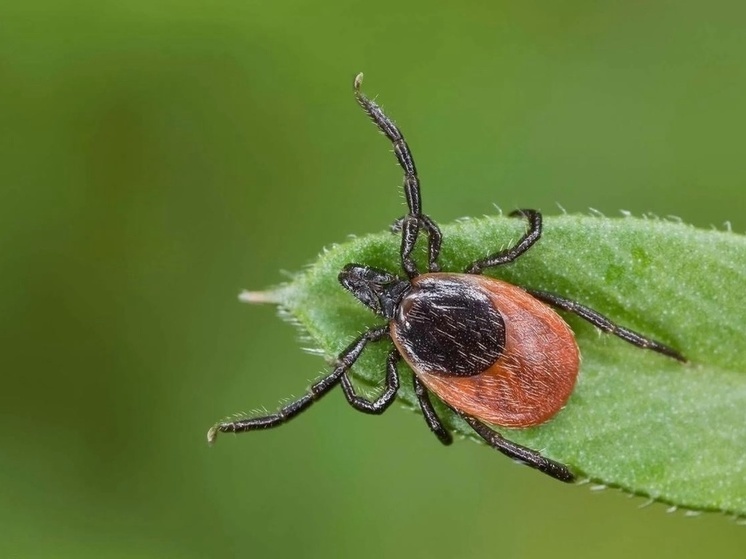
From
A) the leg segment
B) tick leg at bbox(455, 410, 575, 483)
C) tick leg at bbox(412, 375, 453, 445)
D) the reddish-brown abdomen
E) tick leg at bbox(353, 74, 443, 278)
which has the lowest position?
tick leg at bbox(455, 410, 575, 483)

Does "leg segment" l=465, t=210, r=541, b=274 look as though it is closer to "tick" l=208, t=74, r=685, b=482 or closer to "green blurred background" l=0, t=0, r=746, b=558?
"tick" l=208, t=74, r=685, b=482

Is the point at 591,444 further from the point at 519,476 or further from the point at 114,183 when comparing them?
the point at 114,183

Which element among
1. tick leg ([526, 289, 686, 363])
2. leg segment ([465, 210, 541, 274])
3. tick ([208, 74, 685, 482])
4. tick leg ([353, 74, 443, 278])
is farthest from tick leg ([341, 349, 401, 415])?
tick leg ([526, 289, 686, 363])

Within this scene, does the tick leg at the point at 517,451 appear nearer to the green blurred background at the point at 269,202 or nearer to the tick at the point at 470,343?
the tick at the point at 470,343

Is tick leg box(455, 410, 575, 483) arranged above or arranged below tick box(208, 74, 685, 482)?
below

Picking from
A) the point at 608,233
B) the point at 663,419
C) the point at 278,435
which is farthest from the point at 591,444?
the point at 278,435

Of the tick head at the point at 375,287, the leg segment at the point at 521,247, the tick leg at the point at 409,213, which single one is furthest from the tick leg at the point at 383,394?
the leg segment at the point at 521,247

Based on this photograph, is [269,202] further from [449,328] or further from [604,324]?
[604,324]
